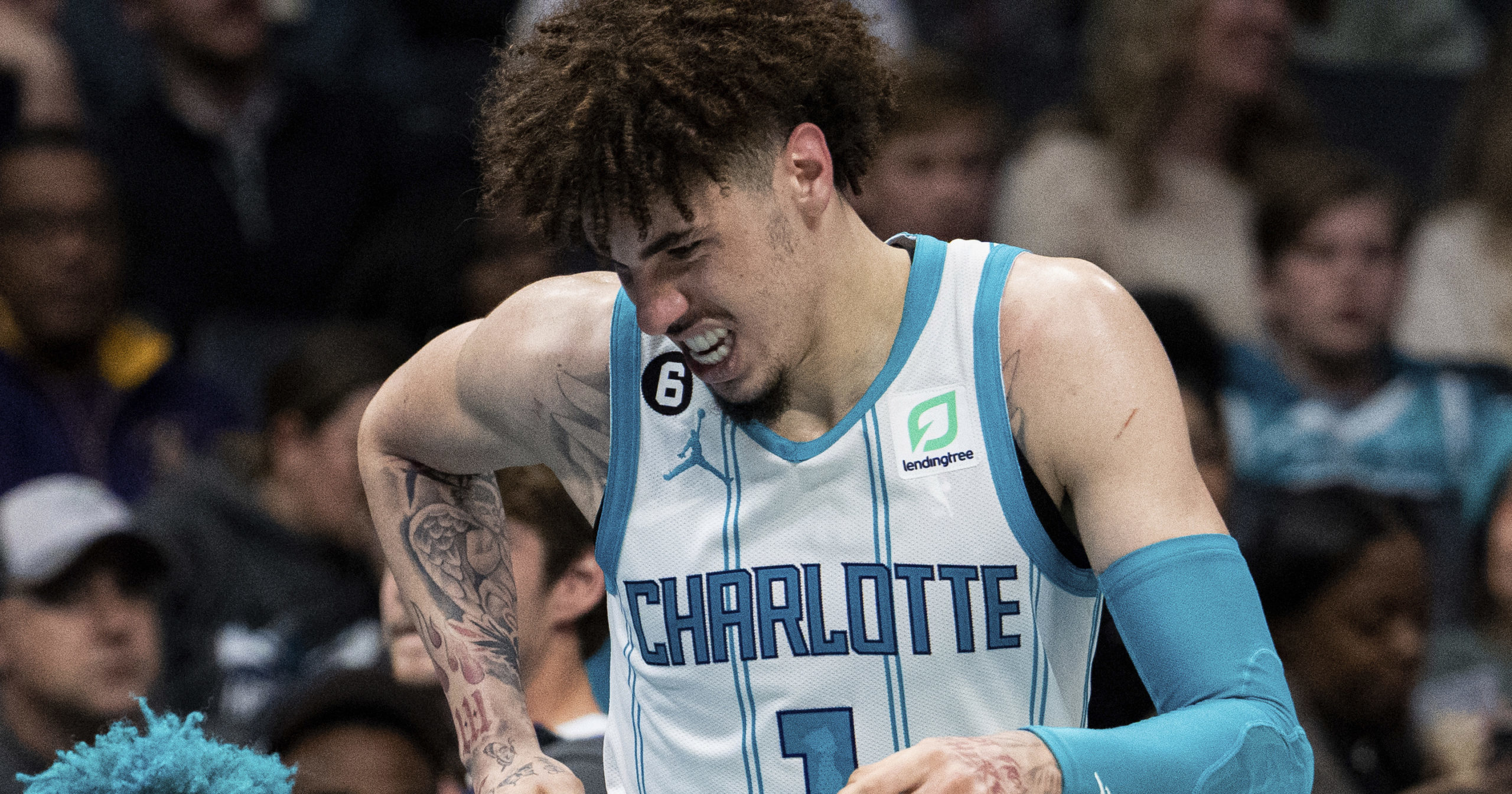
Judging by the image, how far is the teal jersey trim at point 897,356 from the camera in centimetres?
229

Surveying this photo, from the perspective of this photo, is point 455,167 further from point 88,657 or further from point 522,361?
point 522,361

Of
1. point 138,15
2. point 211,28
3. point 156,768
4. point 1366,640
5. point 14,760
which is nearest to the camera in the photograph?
point 156,768

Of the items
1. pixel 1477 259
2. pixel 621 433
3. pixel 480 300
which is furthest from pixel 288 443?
pixel 1477 259

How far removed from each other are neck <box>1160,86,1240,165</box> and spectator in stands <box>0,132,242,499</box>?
10.0ft

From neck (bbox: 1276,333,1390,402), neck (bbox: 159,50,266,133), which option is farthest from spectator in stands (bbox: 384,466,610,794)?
neck (bbox: 159,50,266,133)

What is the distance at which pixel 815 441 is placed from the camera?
2.30 meters

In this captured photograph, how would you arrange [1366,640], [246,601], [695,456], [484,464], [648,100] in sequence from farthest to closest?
1. [246,601]
2. [1366,640]
3. [484,464]
4. [695,456]
5. [648,100]

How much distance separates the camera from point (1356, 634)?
412 cm

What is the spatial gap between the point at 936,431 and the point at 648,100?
55 centimetres

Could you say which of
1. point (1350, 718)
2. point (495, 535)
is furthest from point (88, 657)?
point (1350, 718)

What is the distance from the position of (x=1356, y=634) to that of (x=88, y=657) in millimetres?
2922

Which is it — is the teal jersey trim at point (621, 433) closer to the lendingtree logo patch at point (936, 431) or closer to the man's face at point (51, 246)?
the lendingtree logo patch at point (936, 431)

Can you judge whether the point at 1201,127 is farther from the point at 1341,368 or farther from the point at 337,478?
the point at 337,478

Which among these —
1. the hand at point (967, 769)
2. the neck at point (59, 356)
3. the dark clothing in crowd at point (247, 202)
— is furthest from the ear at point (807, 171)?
the dark clothing in crowd at point (247, 202)
